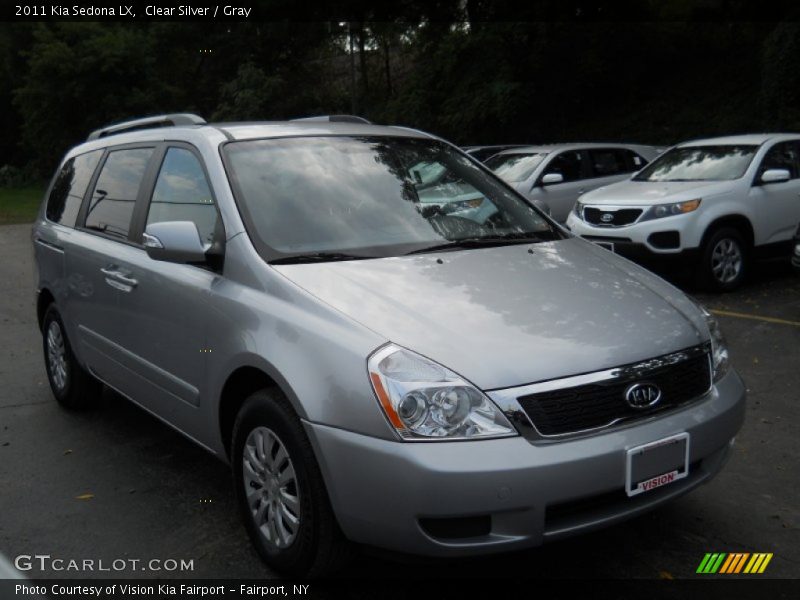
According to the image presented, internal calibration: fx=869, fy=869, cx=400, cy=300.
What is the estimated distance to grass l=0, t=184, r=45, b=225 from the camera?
25266 millimetres

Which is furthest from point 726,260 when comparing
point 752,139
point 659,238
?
point 752,139

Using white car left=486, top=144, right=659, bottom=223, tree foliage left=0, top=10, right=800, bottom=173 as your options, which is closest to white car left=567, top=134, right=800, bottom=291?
white car left=486, top=144, right=659, bottom=223

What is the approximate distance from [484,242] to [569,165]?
9.39 metres

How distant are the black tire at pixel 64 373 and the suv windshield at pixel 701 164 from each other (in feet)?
23.3

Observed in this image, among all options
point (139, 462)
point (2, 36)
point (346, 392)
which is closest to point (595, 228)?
point (139, 462)

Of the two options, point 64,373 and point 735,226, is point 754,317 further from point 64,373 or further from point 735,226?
point 64,373

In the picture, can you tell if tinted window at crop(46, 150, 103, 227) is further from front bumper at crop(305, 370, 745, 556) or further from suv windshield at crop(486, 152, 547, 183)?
suv windshield at crop(486, 152, 547, 183)

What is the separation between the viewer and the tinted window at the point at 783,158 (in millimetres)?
9766

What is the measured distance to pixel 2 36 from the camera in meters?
49.2

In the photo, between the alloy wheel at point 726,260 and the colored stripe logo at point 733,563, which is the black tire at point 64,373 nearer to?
the colored stripe logo at point 733,563

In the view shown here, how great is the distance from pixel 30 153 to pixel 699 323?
178 ft

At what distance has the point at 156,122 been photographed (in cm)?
526

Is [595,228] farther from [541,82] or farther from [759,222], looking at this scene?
[541,82]

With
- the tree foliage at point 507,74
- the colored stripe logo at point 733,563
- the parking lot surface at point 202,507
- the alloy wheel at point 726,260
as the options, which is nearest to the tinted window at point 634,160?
the alloy wheel at point 726,260
